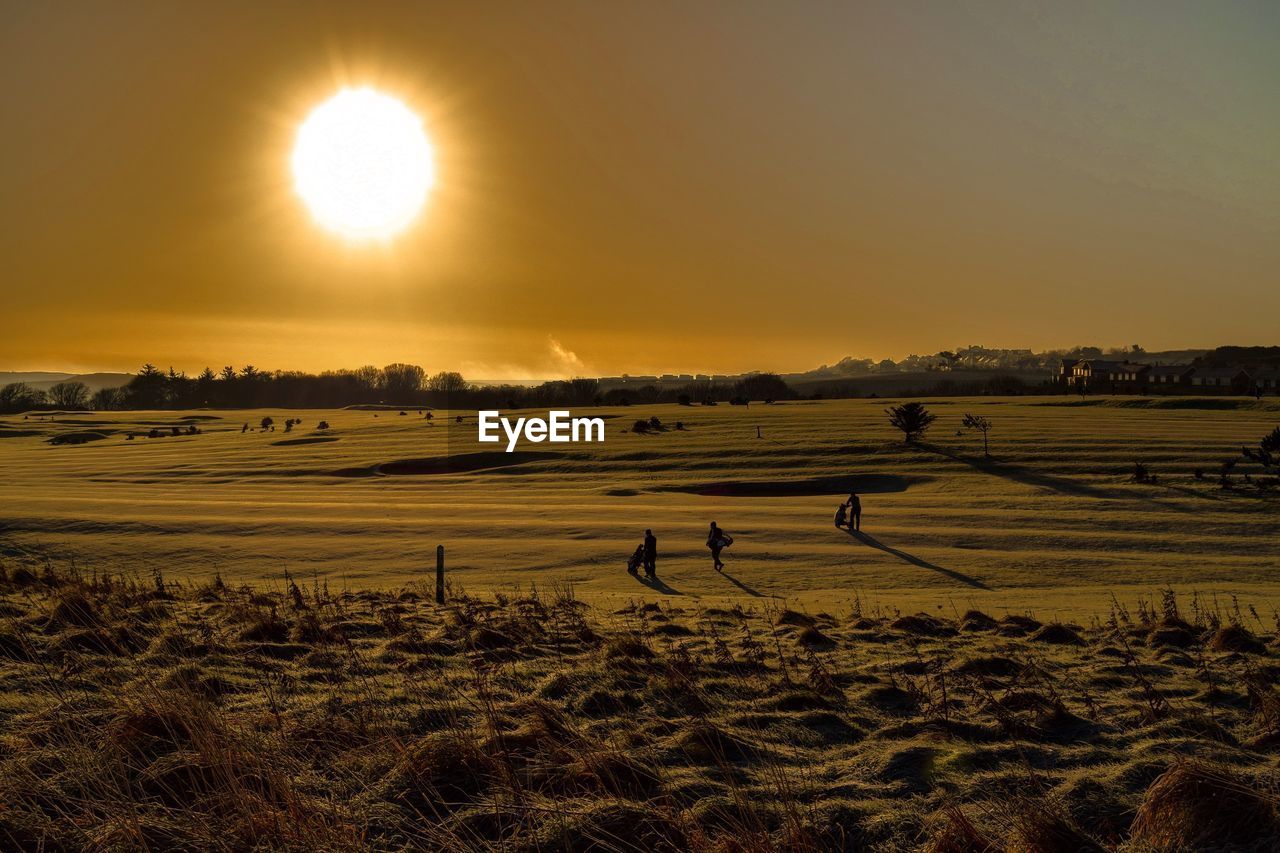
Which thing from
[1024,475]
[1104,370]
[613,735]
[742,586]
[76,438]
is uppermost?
[1104,370]

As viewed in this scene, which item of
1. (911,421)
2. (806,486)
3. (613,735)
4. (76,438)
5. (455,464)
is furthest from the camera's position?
(76,438)

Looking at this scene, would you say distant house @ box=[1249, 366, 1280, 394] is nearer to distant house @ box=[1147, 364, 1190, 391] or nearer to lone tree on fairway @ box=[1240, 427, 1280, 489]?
distant house @ box=[1147, 364, 1190, 391]

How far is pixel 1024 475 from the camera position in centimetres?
4981

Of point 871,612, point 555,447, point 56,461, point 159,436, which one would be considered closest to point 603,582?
point 871,612

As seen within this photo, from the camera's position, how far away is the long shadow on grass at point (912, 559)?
2527 cm

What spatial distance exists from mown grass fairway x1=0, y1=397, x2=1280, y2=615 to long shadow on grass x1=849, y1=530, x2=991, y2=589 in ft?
0.88

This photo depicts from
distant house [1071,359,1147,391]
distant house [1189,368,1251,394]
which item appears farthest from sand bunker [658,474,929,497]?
distant house [1071,359,1147,391]

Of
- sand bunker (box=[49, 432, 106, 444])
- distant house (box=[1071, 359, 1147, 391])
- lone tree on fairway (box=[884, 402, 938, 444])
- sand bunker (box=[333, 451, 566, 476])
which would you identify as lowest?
sand bunker (box=[333, 451, 566, 476])

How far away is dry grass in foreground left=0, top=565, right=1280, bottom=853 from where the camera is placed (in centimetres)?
581

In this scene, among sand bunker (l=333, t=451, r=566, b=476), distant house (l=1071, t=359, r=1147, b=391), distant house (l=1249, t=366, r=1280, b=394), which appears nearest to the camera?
sand bunker (l=333, t=451, r=566, b=476)

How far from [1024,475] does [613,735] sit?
47547 mm

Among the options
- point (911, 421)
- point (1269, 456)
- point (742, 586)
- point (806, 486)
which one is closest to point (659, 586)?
point (742, 586)

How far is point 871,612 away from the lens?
1852 centimetres

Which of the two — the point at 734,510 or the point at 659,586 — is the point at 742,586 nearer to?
the point at 659,586
